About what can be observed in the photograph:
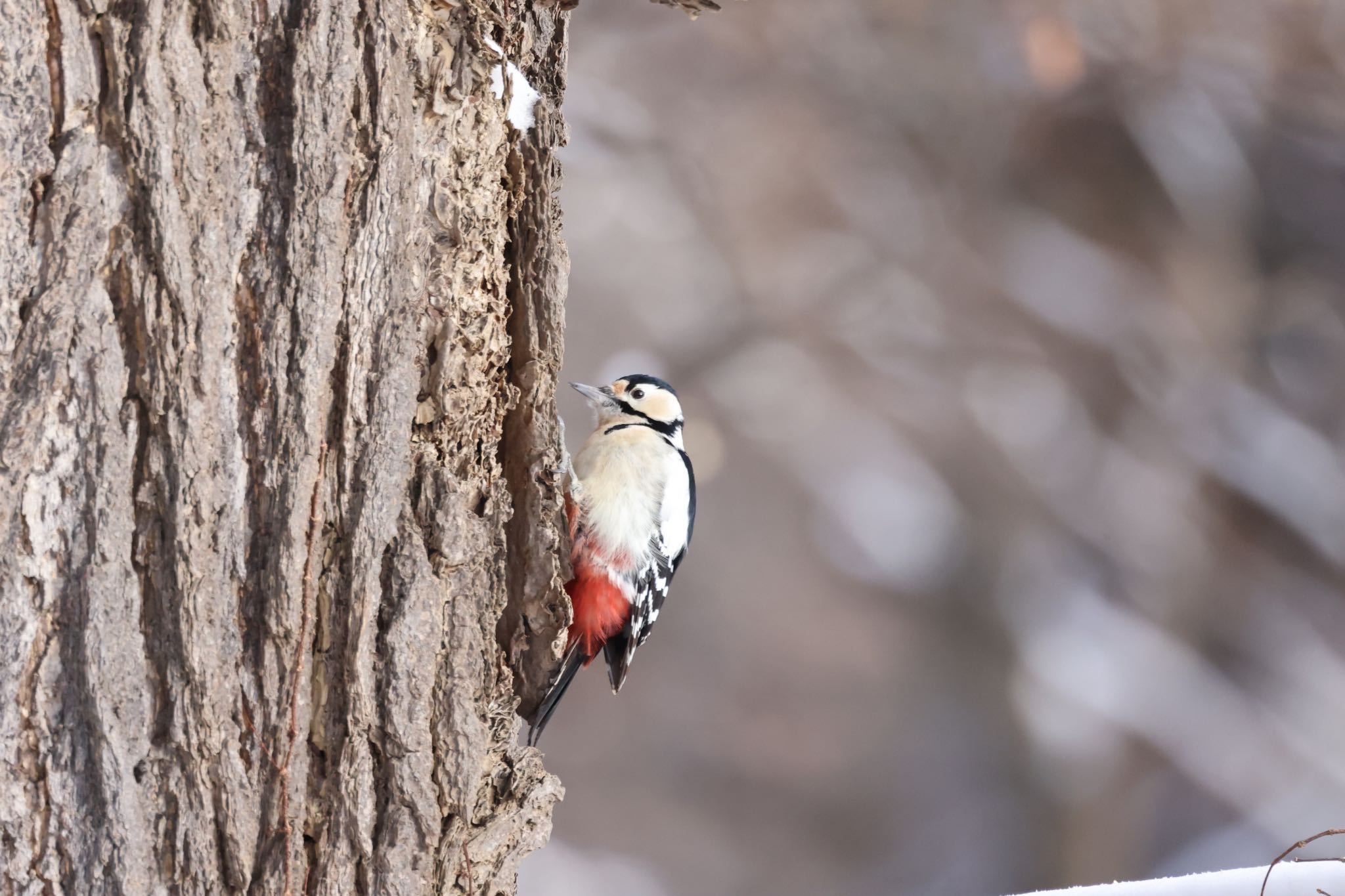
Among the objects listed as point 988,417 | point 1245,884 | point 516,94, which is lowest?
point 988,417

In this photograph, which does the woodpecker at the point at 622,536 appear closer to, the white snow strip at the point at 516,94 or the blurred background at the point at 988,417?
the white snow strip at the point at 516,94

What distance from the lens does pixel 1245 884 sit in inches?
39.6

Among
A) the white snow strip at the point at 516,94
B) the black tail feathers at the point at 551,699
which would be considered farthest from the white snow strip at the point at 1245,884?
the white snow strip at the point at 516,94

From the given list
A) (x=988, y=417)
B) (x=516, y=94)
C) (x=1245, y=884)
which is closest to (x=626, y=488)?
(x=516, y=94)

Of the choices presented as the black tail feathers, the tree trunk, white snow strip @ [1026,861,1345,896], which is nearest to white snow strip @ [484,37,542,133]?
the tree trunk

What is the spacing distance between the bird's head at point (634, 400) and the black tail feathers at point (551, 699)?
54cm

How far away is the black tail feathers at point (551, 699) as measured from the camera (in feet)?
3.59

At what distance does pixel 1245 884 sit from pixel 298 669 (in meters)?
0.94

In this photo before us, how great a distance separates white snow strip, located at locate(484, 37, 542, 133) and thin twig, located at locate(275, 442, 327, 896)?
1.25 ft

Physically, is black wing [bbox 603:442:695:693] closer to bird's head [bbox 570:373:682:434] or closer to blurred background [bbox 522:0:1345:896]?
bird's head [bbox 570:373:682:434]

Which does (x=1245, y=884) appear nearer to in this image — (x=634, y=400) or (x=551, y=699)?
(x=551, y=699)

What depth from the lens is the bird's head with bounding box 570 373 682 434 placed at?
1780 millimetres

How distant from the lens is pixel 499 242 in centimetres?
98

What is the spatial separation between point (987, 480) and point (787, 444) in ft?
2.23
